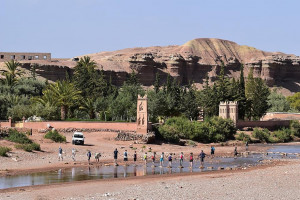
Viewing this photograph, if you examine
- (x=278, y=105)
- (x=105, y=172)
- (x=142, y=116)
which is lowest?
(x=105, y=172)

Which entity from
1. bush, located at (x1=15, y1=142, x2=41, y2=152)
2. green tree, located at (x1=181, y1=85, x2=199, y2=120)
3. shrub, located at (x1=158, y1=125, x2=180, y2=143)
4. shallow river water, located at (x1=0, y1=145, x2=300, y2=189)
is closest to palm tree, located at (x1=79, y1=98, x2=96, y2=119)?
green tree, located at (x1=181, y1=85, x2=199, y2=120)

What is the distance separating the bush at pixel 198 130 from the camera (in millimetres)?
55059

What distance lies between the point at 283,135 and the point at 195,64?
8722 cm

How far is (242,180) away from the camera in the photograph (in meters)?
28.3

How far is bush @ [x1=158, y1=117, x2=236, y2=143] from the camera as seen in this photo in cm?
5506

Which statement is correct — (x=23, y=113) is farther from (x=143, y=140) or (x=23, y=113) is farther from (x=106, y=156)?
(x=106, y=156)

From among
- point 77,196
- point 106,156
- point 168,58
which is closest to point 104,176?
point 77,196

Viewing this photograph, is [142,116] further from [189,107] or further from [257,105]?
[257,105]

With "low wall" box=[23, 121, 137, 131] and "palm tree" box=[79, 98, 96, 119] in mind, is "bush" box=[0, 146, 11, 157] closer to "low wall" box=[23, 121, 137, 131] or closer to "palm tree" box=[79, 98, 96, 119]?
"low wall" box=[23, 121, 137, 131]

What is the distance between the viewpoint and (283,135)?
70125mm

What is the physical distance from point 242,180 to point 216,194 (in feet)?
15.7

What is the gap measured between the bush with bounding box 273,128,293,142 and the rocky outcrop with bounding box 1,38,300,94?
58169 millimetres

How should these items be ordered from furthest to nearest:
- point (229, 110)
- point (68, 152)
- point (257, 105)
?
point (257, 105), point (229, 110), point (68, 152)

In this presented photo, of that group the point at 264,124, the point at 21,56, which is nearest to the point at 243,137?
the point at 264,124
